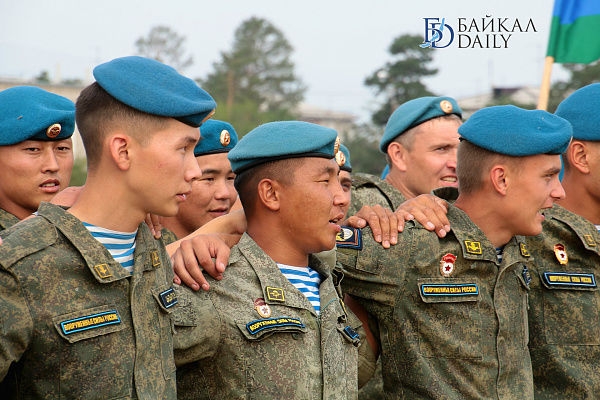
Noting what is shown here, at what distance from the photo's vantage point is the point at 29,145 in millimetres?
4652

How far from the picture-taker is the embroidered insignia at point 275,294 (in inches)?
154

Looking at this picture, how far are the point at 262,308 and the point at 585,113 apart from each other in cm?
266

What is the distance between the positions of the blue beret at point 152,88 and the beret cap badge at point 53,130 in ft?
4.21

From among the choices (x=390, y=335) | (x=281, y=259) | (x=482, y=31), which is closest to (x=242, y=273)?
(x=281, y=259)

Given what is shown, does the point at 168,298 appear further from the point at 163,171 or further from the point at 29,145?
the point at 29,145

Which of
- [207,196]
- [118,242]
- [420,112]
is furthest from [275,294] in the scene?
[420,112]

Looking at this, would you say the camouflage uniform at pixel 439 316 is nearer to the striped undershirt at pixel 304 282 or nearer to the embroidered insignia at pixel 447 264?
the embroidered insignia at pixel 447 264

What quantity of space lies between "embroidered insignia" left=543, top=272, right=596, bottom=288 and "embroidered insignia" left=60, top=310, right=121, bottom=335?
2.73 meters

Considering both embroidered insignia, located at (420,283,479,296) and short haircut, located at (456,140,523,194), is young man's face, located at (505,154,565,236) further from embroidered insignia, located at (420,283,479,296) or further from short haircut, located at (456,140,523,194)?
embroidered insignia, located at (420,283,479,296)

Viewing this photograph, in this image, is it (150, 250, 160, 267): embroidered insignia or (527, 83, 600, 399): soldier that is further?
(527, 83, 600, 399): soldier

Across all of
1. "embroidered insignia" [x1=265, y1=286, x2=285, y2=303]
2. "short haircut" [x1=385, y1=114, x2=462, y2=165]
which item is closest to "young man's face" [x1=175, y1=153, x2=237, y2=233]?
"short haircut" [x1=385, y1=114, x2=462, y2=165]

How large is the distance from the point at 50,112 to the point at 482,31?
4.41 m

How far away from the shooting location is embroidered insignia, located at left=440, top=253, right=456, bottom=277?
14.8ft

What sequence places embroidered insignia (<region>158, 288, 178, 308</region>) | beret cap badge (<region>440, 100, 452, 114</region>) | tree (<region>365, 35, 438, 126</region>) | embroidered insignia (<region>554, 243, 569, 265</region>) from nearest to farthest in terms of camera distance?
embroidered insignia (<region>158, 288, 178, 308</region>)
embroidered insignia (<region>554, 243, 569, 265</region>)
beret cap badge (<region>440, 100, 452, 114</region>)
tree (<region>365, 35, 438, 126</region>)
